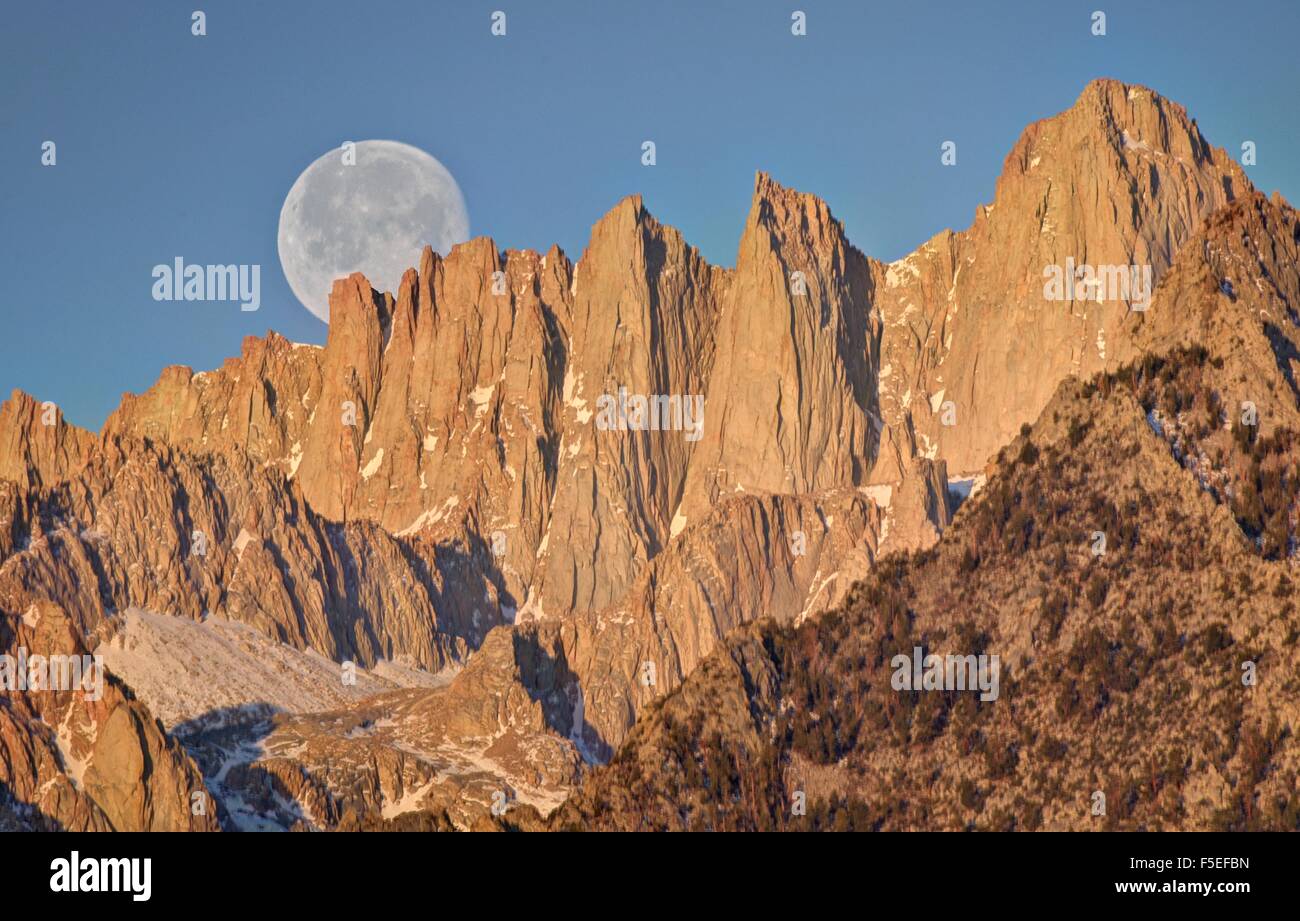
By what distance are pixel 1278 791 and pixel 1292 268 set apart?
137ft

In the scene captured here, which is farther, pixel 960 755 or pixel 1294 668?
pixel 960 755

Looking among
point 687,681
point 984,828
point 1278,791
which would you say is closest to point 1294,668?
point 1278,791

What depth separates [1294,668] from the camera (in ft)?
426
